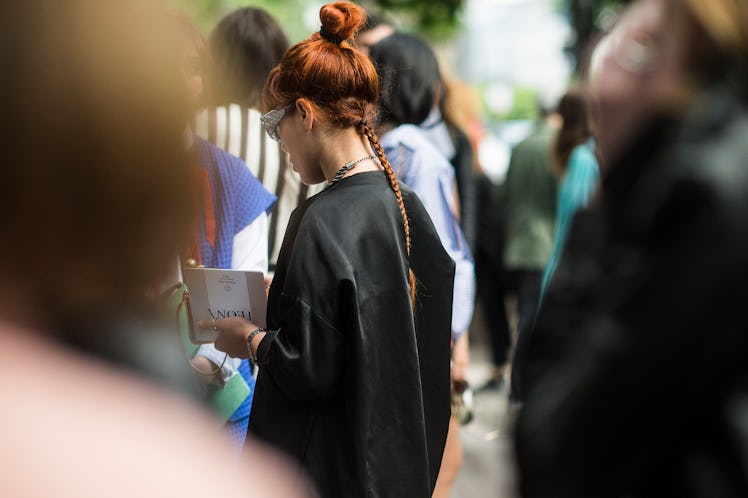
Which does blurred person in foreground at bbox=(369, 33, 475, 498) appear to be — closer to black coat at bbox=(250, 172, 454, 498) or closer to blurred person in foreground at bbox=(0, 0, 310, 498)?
black coat at bbox=(250, 172, 454, 498)

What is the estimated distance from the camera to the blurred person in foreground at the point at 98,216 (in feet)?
3.02

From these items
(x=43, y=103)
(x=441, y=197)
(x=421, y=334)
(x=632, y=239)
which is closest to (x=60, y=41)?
(x=43, y=103)

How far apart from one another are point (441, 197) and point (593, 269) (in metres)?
2.31

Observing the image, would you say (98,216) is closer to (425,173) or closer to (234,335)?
(234,335)

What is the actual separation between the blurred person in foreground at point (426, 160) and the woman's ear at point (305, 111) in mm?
835

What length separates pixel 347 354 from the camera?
2.34m

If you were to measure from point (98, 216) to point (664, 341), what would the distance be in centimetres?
62

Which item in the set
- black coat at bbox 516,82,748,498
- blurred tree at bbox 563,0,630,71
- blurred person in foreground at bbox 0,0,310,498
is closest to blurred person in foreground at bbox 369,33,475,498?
black coat at bbox 516,82,748,498

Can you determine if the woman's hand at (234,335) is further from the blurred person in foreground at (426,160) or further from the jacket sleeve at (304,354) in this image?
the blurred person in foreground at (426,160)

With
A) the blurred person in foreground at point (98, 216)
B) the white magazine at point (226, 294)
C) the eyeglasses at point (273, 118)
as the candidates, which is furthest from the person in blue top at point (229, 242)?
the blurred person in foreground at point (98, 216)

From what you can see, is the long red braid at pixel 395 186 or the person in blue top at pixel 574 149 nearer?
the long red braid at pixel 395 186

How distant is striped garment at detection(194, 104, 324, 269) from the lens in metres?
3.44

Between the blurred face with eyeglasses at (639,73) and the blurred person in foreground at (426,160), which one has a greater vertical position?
the blurred face with eyeglasses at (639,73)

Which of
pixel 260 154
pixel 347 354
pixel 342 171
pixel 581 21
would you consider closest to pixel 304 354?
pixel 347 354
